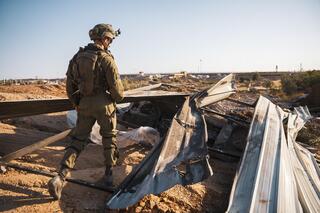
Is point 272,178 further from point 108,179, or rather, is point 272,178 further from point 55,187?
point 55,187

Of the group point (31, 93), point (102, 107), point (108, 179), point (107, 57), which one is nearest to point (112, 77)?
point (107, 57)

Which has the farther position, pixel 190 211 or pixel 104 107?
pixel 104 107

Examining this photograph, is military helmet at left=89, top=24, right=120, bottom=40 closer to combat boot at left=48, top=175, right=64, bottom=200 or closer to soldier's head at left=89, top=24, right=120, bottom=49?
soldier's head at left=89, top=24, right=120, bottom=49

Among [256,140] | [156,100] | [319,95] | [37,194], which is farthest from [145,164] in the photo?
[319,95]

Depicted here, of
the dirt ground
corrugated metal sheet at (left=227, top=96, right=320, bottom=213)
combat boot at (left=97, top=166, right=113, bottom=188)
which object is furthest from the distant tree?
combat boot at (left=97, top=166, right=113, bottom=188)

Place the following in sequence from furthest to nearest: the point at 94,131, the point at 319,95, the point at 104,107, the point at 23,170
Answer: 1. the point at 319,95
2. the point at 94,131
3. the point at 23,170
4. the point at 104,107

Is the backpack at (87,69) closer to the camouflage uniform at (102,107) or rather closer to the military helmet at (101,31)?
the camouflage uniform at (102,107)

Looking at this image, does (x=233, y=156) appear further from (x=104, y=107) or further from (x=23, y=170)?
(x=23, y=170)

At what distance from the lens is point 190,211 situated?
318cm

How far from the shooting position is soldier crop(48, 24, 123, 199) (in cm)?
350

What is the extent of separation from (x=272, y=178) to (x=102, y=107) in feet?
6.78

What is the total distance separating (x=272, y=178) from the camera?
10.4 feet

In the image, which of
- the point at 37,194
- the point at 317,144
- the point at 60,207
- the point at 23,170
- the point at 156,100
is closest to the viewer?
the point at 60,207

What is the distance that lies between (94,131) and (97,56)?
7.52ft
